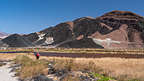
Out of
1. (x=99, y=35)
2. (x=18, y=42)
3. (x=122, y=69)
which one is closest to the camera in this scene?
(x=122, y=69)

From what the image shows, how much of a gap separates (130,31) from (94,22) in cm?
3458

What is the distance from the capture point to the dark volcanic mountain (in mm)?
121500

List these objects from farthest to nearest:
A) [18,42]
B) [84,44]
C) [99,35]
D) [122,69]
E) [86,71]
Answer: [18,42] → [99,35] → [84,44] → [122,69] → [86,71]

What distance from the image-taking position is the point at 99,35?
13275 centimetres

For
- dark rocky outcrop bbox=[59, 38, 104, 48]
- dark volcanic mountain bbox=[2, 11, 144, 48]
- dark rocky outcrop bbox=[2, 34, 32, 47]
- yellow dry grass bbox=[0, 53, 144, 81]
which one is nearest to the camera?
yellow dry grass bbox=[0, 53, 144, 81]

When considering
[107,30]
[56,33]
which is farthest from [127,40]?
[56,33]

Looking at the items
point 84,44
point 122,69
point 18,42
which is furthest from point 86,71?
point 18,42

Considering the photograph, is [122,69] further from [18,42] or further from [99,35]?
[18,42]

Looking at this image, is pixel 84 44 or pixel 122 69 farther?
pixel 84 44

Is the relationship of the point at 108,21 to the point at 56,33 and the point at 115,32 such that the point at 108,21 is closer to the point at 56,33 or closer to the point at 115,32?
the point at 115,32

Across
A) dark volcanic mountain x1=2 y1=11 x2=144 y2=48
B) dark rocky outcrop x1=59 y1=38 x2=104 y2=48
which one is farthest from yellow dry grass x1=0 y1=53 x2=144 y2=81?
dark rocky outcrop x1=59 y1=38 x2=104 y2=48

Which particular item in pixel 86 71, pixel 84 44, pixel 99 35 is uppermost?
pixel 99 35

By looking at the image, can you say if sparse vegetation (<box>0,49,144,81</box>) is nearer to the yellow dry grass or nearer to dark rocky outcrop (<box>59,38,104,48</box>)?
the yellow dry grass

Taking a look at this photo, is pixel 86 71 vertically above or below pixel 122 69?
above
